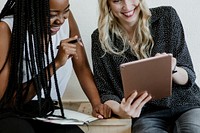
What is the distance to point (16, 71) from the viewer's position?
111 cm

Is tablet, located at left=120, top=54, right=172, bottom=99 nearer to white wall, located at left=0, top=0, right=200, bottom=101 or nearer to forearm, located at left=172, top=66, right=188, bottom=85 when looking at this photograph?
forearm, located at left=172, top=66, right=188, bottom=85

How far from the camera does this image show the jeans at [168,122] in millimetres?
1105

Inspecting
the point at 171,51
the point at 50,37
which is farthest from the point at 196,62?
the point at 50,37

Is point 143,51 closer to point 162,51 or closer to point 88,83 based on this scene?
point 162,51

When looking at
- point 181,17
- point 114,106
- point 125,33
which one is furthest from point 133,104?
point 181,17

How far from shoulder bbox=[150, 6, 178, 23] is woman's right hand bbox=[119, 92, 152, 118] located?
0.30 meters

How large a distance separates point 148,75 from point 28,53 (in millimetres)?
377

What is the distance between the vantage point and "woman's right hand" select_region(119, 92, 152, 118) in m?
1.10

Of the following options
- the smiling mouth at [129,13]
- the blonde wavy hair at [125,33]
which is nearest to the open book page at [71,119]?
the blonde wavy hair at [125,33]

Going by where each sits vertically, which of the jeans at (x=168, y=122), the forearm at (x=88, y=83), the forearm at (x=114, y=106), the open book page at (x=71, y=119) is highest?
the forearm at (x=88, y=83)

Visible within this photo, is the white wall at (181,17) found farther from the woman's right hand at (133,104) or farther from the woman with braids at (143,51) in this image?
the woman's right hand at (133,104)

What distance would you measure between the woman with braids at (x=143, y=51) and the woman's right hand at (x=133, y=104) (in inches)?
1.3

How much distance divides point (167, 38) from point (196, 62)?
0.35 m

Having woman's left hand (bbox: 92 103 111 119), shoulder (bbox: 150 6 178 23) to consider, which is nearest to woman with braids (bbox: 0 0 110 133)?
woman's left hand (bbox: 92 103 111 119)
